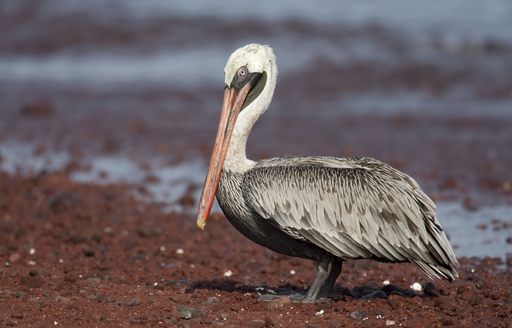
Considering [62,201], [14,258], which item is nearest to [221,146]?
[14,258]

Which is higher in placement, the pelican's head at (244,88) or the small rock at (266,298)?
the pelican's head at (244,88)

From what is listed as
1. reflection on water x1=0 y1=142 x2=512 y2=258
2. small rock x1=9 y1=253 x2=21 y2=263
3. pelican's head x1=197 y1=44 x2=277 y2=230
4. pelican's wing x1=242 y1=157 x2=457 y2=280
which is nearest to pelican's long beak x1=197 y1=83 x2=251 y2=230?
pelican's head x1=197 y1=44 x2=277 y2=230

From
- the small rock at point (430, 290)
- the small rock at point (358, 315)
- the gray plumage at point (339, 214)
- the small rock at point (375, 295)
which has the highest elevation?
the gray plumage at point (339, 214)

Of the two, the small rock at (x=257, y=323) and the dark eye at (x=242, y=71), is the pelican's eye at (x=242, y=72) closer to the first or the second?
the dark eye at (x=242, y=71)

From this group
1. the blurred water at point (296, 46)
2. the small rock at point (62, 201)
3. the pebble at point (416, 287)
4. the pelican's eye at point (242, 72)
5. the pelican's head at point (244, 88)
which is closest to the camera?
the pelican's head at point (244, 88)

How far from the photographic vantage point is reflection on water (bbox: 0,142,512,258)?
9.45m

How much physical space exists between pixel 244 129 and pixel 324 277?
1.34 meters

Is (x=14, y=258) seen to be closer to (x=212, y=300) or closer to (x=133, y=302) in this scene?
(x=133, y=302)

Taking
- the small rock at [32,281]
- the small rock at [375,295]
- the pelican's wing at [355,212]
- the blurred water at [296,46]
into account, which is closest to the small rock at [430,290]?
the small rock at [375,295]

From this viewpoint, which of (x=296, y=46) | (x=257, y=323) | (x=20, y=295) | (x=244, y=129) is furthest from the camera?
(x=296, y=46)

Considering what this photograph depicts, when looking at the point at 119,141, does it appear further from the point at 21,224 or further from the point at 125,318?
the point at 125,318

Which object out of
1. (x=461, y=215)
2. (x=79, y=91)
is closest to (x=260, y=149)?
(x=461, y=215)

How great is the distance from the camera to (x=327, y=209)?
274 inches

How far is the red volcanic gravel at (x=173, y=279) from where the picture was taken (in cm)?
654
